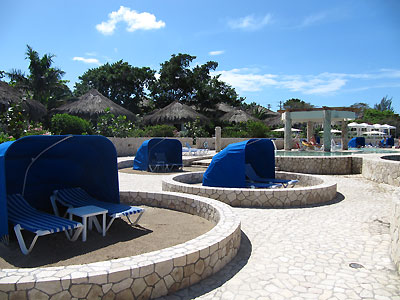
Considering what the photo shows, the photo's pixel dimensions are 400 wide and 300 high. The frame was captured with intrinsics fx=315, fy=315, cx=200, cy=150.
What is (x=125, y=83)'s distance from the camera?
42.5m

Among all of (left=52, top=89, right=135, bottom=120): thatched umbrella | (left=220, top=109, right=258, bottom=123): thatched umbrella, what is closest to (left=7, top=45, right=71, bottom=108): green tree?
(left=52, top=89, right=135, bottom=120): thatched umbrella

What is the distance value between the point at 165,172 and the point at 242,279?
1099cm

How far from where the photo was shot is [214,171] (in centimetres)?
883

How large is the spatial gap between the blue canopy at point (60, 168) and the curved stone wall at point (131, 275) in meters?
2.70

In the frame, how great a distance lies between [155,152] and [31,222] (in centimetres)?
1089

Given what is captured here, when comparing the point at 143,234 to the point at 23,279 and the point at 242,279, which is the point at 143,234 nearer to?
the point at 242,279

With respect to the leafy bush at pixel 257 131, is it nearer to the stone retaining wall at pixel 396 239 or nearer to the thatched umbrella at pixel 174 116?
the thatched umbrella at pixel 174 116

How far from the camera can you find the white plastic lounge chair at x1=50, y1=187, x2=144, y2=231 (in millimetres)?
5660

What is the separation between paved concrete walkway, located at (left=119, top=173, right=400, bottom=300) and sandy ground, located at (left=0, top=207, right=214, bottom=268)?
1137 millimetres

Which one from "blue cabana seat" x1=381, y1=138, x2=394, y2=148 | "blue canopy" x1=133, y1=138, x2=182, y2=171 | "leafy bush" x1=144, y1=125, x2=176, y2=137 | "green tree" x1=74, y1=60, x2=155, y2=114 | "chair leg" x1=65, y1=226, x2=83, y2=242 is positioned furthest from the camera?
"green tree" x1=74, y1=60, x2=155, y2=114

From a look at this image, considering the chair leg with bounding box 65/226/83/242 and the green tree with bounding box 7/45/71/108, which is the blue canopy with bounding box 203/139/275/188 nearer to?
the chair leg with bounding box 65/226/83/242

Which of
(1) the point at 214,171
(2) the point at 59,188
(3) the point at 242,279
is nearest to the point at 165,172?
(1) the point at 214,171

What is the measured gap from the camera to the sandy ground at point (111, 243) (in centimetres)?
441

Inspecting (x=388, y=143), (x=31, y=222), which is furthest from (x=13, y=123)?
(x=388, y=143)
